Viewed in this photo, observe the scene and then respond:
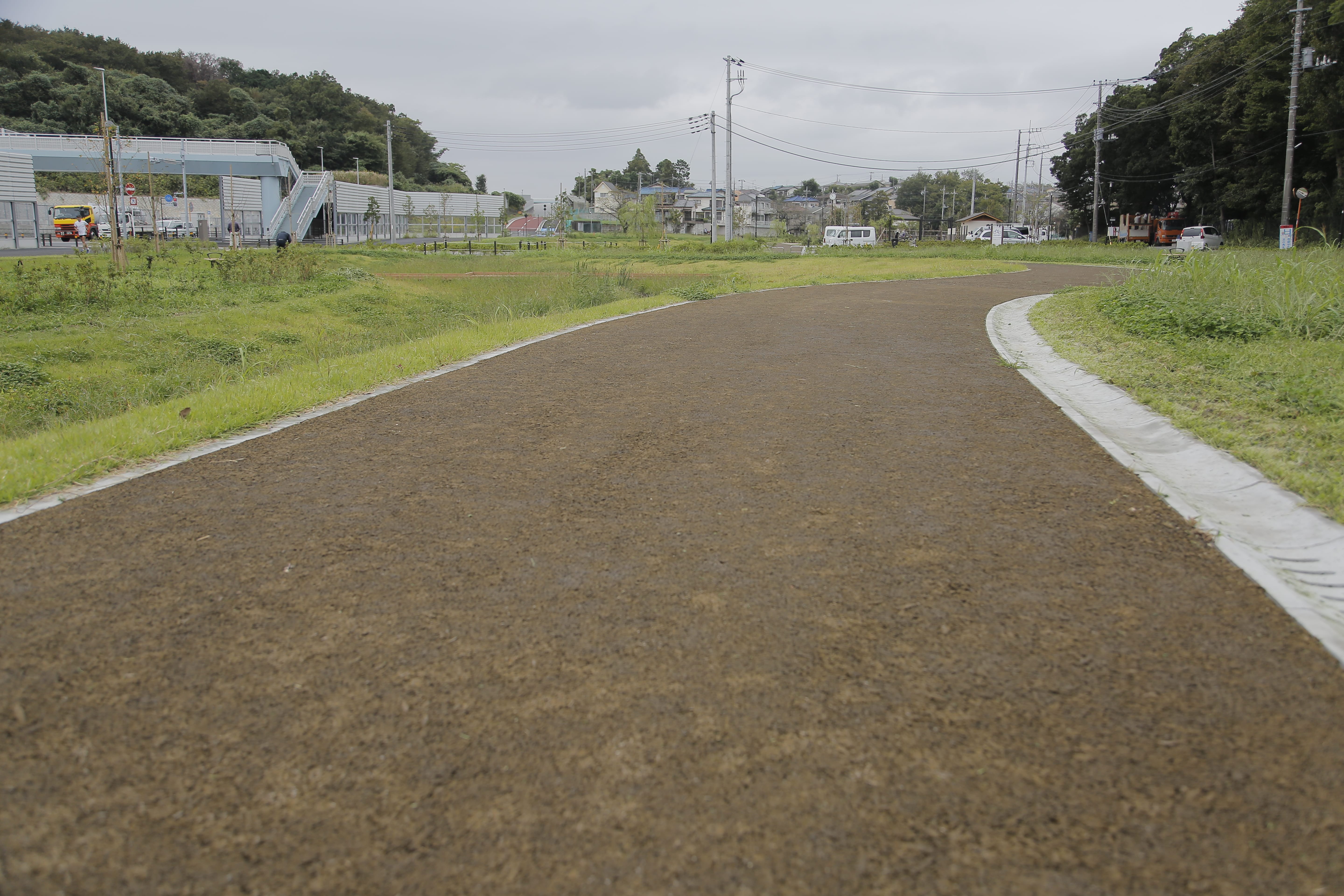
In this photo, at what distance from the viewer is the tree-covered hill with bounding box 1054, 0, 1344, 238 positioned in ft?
133

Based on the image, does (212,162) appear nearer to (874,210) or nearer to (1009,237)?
(1009,237)

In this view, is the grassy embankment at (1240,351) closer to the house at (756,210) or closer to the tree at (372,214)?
Result: the tree at (372,214)

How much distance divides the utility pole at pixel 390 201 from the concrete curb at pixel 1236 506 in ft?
191

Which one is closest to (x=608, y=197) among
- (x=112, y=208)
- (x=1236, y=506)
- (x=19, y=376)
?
(x=112, y=208)

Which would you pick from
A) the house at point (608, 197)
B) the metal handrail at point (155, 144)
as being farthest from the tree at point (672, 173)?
the metal handrail at point (155, 144)

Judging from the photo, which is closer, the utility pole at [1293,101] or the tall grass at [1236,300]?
the tall grass at [1236,300]

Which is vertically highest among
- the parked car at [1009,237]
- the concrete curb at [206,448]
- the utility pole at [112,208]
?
the parked car at [1009,237]

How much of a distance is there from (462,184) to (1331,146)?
9287 cm

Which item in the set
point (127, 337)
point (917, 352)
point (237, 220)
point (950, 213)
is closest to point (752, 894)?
point (917, 352)

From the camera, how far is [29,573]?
376cm

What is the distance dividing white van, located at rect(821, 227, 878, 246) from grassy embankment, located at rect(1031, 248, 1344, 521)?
51403mm

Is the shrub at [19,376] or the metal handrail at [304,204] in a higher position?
the metal handrail at [304,204]

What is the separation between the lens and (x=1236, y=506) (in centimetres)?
481

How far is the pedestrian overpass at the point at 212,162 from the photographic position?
49375 millimetres
